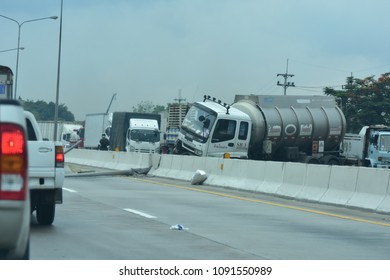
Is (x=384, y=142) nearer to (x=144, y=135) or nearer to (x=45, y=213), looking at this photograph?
(x=144, y=135)

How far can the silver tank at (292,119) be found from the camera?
35.8 m

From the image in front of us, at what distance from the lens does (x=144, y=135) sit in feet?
173

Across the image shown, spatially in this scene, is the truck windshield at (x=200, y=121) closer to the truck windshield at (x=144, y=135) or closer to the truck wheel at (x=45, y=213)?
the truck windshield at (x=144, y=135)

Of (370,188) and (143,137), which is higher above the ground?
(143,137)

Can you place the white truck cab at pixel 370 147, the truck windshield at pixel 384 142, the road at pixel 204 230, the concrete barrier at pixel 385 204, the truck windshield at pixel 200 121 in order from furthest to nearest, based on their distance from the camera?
the truck windshield at pixel 384 142 → the white truck cab at pixel 370 147 → the truck windshield at pixel 200 121 → the concrete barrier at pixel 385 204 → the road at pixel 204 230

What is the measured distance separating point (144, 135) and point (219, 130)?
1728cm

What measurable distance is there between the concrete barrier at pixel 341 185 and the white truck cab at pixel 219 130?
1520 cm

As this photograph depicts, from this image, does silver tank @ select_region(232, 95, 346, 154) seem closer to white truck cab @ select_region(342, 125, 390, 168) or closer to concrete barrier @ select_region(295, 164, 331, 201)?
white truck cab @ select_region(342, 125, 390, 168)

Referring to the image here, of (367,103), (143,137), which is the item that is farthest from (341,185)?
(367,103)

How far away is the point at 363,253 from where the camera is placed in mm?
11195

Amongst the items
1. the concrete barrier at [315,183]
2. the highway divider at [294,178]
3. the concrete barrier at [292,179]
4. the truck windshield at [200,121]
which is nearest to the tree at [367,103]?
the truck windshield at [200,121]

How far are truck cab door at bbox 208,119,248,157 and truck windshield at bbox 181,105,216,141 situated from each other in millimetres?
329

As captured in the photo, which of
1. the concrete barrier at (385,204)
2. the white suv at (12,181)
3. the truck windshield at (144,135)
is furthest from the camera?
the truck windshield at (144,135)

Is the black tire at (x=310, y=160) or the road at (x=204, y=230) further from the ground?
the black tire at (x=310, y=160)
